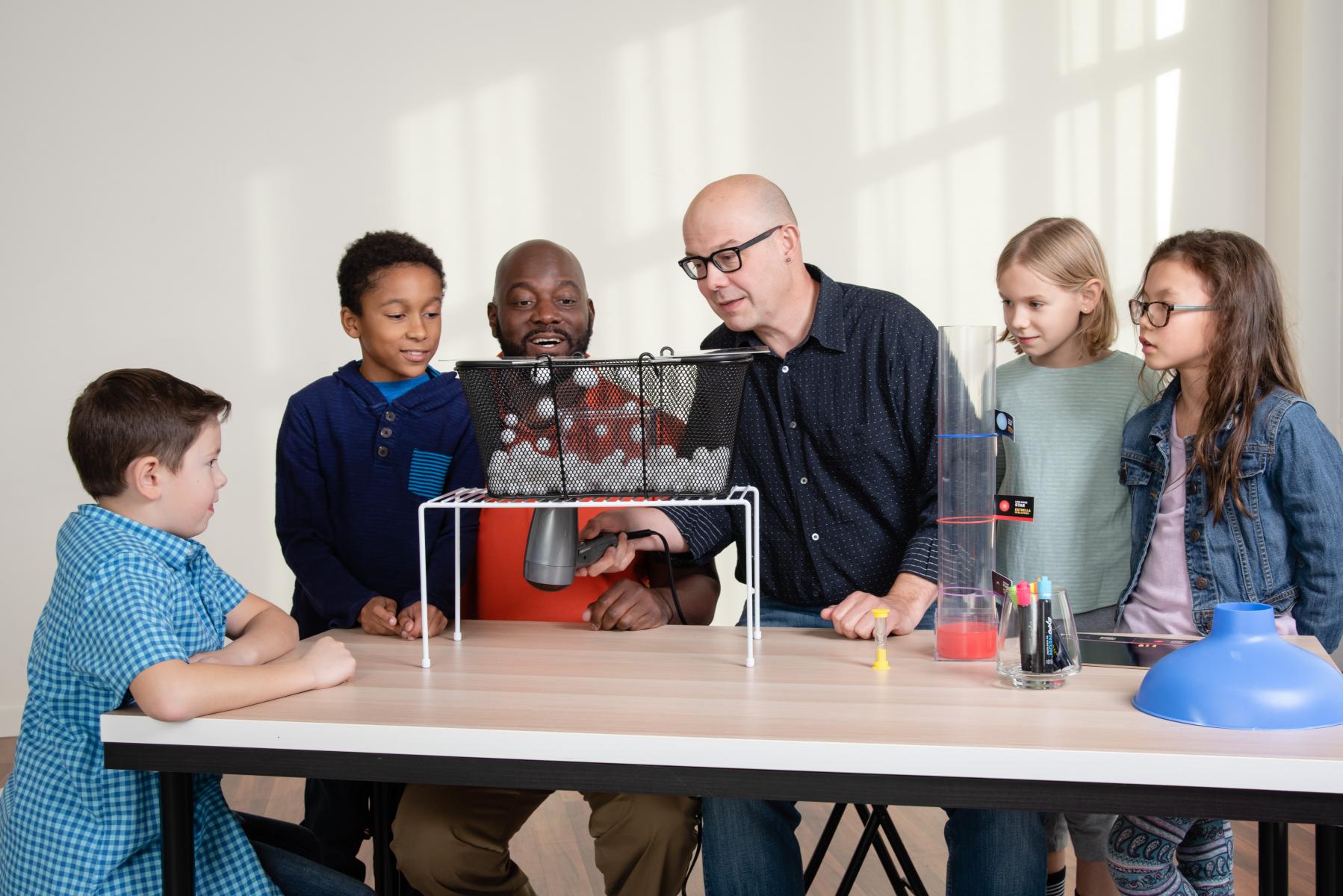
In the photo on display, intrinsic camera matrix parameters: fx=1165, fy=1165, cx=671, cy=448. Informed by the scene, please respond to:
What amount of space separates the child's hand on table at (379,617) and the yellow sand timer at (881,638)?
794 mm

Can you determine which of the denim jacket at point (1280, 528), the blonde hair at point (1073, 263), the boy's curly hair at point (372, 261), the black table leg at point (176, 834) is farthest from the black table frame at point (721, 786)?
the blonde hair at point (1073, 263)

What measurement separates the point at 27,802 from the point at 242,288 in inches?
124

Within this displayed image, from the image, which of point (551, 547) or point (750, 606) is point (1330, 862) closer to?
point (750, 606)

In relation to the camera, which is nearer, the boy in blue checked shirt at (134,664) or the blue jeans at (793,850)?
the boy in blue checked shirt at (134,664)

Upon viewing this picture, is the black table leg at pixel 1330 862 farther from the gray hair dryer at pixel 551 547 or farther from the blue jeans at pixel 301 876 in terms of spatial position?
the blue jeans at pixel 301 876

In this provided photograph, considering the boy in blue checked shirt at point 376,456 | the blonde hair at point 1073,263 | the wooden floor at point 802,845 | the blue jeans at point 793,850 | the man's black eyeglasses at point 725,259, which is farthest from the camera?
the wooden floor at point 802,845

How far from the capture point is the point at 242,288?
14.5 feet

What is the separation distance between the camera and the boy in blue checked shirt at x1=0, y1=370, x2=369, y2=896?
1.49m

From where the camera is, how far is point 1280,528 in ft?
6.26

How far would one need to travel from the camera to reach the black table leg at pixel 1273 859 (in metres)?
1.66

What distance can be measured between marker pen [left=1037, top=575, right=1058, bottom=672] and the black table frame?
0.28 m

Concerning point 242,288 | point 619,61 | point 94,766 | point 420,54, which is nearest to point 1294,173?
point 619,61

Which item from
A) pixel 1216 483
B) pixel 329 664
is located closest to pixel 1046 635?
pixel 1216 483

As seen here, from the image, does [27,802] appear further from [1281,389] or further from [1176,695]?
[1281,389]
